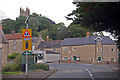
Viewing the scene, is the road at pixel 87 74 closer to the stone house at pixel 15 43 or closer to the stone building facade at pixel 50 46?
the stone building facade at pixel 50 46

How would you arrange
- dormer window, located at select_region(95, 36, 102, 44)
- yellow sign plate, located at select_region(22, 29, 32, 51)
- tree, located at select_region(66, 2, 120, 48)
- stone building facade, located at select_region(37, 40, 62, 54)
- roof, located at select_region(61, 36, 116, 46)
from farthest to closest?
stone building facade, located at select_region(37, 40, 62, 54), roof, located at select_region(61, 36, 116, 46), dormer window, located at select_region(95, 36, 102, 44), yellow sign plate, located at select_region(22, 29, 32, 51), tree, located at select_region(66, 2, 120, 48)

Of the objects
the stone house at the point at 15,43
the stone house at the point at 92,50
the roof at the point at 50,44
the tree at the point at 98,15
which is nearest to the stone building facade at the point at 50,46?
the roof at the point at 50,44

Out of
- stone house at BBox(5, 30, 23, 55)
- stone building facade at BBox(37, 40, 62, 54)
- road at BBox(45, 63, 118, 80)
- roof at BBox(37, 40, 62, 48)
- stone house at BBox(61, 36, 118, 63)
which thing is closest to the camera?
road at BBox(45, 63, 118, 80)

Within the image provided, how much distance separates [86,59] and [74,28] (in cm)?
2372

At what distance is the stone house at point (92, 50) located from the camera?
56219 mm

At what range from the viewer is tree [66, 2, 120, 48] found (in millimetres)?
11827

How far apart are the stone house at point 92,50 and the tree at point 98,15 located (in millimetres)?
39959

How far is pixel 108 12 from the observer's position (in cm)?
1291

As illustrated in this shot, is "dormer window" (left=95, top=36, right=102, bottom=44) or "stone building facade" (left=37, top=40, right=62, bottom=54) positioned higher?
"dormer window" (left=95, top=36, right=102, bottom=44)

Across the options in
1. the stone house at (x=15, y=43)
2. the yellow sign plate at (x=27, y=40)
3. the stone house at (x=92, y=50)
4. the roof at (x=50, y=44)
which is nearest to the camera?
the yellow sign plate at (x=27, y=40)

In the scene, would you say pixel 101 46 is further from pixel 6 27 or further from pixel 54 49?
pixel 6 27

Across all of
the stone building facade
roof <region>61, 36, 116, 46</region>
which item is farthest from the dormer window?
the stone building facade

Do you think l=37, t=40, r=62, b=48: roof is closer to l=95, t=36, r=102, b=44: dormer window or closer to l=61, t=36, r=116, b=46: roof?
l=61, t=36, r=116, b=46: roof

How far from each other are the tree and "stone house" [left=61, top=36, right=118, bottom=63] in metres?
40.0
